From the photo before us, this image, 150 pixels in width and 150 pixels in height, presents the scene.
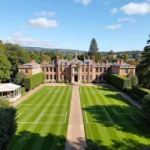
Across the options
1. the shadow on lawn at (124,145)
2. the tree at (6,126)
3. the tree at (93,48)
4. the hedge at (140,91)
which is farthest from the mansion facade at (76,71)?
the tree at (93,48)

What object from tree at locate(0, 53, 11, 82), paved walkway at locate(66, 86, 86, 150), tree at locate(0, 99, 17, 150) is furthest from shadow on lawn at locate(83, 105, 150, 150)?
tree at locate(0, 53, 11, 82)

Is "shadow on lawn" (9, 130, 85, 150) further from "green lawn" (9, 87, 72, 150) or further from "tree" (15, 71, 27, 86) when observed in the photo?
"tree" (15, 71, 27, 86)

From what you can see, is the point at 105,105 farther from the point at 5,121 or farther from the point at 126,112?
the point at 5,121

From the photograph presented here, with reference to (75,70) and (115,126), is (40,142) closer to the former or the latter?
(115,126)

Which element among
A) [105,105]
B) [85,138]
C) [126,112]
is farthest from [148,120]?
[85,138]

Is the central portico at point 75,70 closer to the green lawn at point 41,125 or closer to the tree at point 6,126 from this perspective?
the green lawn at point 41,125

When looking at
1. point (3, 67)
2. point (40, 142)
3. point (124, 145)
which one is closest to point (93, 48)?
point (3, 67)
